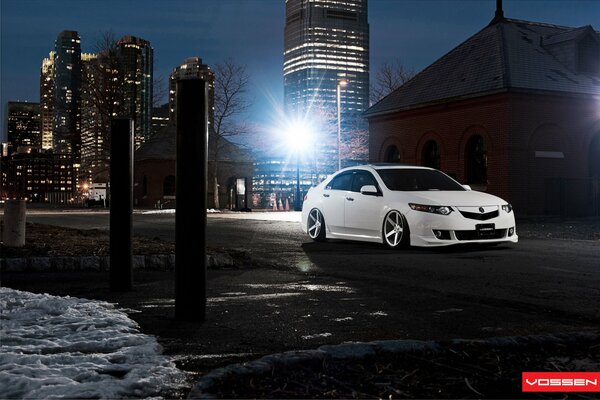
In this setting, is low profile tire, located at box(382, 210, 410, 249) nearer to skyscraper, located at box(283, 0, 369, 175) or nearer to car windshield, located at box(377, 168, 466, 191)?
car windshield, located at box(377, 168, 466, 191)

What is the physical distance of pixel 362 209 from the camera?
14.2m

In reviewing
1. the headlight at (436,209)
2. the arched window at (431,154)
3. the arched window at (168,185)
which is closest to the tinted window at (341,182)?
the headlight at (436,209)

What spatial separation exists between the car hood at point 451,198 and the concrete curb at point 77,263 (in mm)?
4620

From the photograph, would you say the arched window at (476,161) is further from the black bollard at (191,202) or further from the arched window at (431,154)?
the black bollard at (191,202)

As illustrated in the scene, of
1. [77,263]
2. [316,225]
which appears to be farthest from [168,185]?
[77,263]

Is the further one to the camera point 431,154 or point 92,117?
point 92,117

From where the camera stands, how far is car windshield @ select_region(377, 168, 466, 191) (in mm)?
14320

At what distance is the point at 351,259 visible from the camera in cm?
1148

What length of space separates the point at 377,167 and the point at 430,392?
38.0 feet

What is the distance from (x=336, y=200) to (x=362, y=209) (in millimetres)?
885

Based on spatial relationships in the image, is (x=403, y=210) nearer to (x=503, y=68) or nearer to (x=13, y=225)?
(x=13, y=225)

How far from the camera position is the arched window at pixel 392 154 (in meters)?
35.1

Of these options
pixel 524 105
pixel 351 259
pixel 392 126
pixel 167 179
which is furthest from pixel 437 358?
pixel 167 179

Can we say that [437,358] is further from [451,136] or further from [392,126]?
[392,126]
